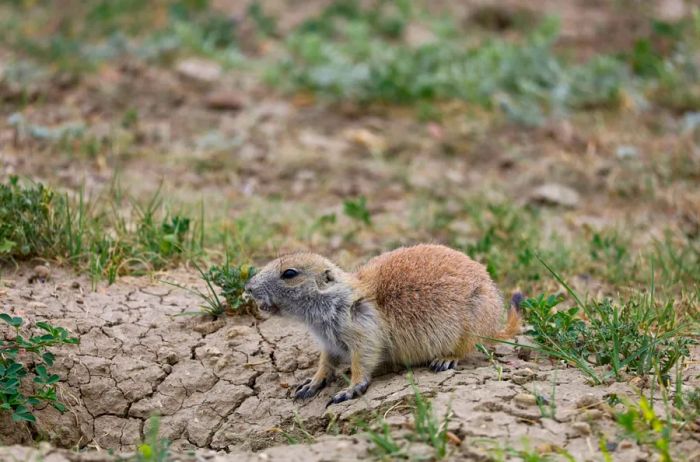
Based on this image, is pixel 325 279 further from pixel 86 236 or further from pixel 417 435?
pixel 86 236

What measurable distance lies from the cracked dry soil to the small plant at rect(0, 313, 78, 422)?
0.40 ft

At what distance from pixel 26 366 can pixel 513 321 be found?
8.65 feet

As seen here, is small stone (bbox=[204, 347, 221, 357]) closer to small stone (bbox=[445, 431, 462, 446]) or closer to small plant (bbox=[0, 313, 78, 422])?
small plant (bbox=[0, 313, 78, 422])

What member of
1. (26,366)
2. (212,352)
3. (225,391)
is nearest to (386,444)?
(225,391)

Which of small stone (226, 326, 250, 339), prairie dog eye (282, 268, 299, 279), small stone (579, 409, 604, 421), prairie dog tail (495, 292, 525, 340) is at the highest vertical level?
prairie dog eye (282, 268, 299, 279)

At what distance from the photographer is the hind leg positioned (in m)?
4.86

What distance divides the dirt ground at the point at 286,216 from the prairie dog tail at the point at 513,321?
0.08 m

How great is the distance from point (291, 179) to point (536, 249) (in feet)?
8.72

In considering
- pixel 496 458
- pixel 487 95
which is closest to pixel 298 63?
pixel 487 95

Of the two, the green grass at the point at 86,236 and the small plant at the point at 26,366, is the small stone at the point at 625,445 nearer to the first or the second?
the small plant at the point at 26,366

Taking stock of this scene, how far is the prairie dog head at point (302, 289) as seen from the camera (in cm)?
494

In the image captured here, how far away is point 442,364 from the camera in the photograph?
16.0ft

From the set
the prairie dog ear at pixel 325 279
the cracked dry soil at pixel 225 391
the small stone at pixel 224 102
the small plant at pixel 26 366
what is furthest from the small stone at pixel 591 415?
the small stone at pixel 224 102

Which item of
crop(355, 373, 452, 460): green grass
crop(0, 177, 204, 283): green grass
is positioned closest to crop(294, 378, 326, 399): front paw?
crop(355, 373, 452, 460): green grass
